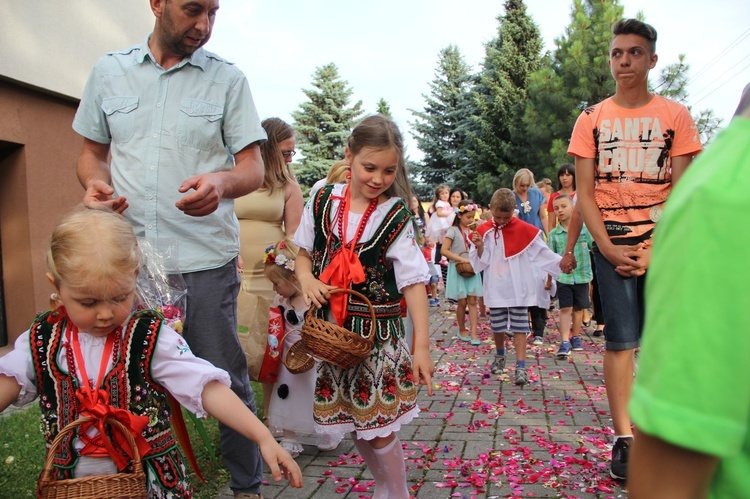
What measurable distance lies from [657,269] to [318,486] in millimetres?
3727

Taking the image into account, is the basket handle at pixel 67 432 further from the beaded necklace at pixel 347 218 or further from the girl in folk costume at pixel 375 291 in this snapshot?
the beaded necklace at pixel 347 218

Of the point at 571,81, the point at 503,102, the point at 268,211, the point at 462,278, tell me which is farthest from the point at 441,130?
the point at 268,211

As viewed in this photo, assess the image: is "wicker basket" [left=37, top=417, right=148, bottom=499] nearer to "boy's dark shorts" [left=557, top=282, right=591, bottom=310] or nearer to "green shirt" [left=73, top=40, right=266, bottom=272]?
"green shirt" [left=73, top=40, right=266, bottom=272]

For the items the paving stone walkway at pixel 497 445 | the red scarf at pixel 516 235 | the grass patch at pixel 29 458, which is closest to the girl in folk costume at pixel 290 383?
the paving stone walkway at pixel 497 445

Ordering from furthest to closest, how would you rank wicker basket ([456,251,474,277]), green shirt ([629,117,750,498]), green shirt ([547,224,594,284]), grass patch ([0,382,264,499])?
wicker basket ([456,251,474,277]) → green shirt ([547,224,594,284]) → grass patch ([0,382,264,499]) → green shirt ([629,117,750,498])

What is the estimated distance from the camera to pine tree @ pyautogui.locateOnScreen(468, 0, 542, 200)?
108ft

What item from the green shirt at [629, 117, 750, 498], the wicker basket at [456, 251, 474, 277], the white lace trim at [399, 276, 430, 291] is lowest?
the wicker basket at [456, 251, 474, 277]

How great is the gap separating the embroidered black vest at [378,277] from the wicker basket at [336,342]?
129mm

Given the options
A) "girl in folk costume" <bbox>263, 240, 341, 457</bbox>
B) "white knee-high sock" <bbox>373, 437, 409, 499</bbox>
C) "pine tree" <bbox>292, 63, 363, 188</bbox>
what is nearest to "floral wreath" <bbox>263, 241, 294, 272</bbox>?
"girl in folk costume" <bbox>263, 240, 341, 457</bbox>

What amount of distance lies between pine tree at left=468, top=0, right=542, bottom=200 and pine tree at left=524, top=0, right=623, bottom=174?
11.8 ft

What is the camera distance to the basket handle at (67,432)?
2.04m

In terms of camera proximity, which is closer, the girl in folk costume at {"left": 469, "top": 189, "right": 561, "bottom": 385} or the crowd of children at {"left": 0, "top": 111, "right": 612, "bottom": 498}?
the crowd of children at {"left": 0, "top": 111, "right": 612, "bottom": 498}

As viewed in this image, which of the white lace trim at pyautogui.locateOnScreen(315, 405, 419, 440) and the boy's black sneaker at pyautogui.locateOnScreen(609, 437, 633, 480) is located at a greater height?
the white lace trim at pyautogui.locateOnScreen(315, 405, 419, 440)

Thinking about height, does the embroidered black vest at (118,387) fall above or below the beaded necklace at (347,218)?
below
